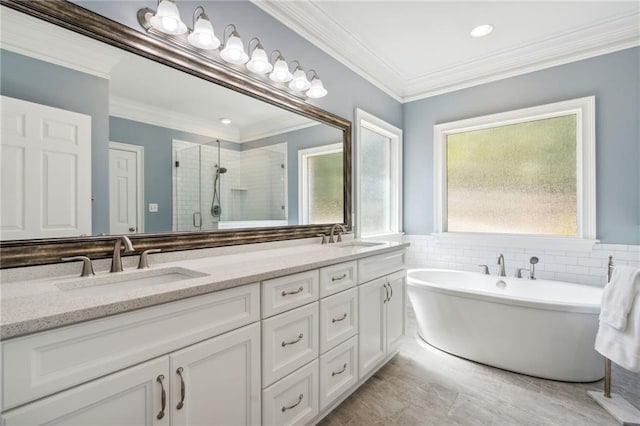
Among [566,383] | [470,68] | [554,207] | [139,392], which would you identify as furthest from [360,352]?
[470,68]

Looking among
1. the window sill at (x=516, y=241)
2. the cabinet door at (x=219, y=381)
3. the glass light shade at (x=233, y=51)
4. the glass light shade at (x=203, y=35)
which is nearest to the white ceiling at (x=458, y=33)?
the glass light shade at (x=233, y=51)

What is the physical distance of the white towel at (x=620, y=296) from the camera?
1700mm

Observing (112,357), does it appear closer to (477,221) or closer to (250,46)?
(250,46)

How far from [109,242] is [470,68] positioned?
351 centimetres

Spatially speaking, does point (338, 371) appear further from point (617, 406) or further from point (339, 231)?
point (617, 406)

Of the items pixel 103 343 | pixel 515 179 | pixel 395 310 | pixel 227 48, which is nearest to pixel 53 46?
pixel 227 48

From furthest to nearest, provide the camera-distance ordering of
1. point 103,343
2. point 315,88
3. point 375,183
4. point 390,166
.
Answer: point 390,166, point 375,183, point 315,88, point 103,343

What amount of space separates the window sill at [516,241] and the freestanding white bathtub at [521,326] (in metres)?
0.38

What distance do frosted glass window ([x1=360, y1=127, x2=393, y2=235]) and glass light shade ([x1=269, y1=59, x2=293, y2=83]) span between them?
1.29 metres

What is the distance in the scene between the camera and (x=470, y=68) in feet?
10.3

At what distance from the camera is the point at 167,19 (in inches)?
57.3

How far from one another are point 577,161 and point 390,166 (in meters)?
1.78

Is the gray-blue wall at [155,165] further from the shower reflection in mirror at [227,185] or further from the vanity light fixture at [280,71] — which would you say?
the vanity light fixture at [280,71]

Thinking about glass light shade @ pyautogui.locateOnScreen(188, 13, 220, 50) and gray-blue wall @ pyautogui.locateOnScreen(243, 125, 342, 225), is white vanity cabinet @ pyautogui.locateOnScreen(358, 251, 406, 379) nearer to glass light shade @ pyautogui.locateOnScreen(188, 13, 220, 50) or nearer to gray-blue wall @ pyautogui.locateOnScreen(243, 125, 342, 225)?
gray-blue wall @ pyautogui.locateOnScreen(243, 125, 342, 225)
